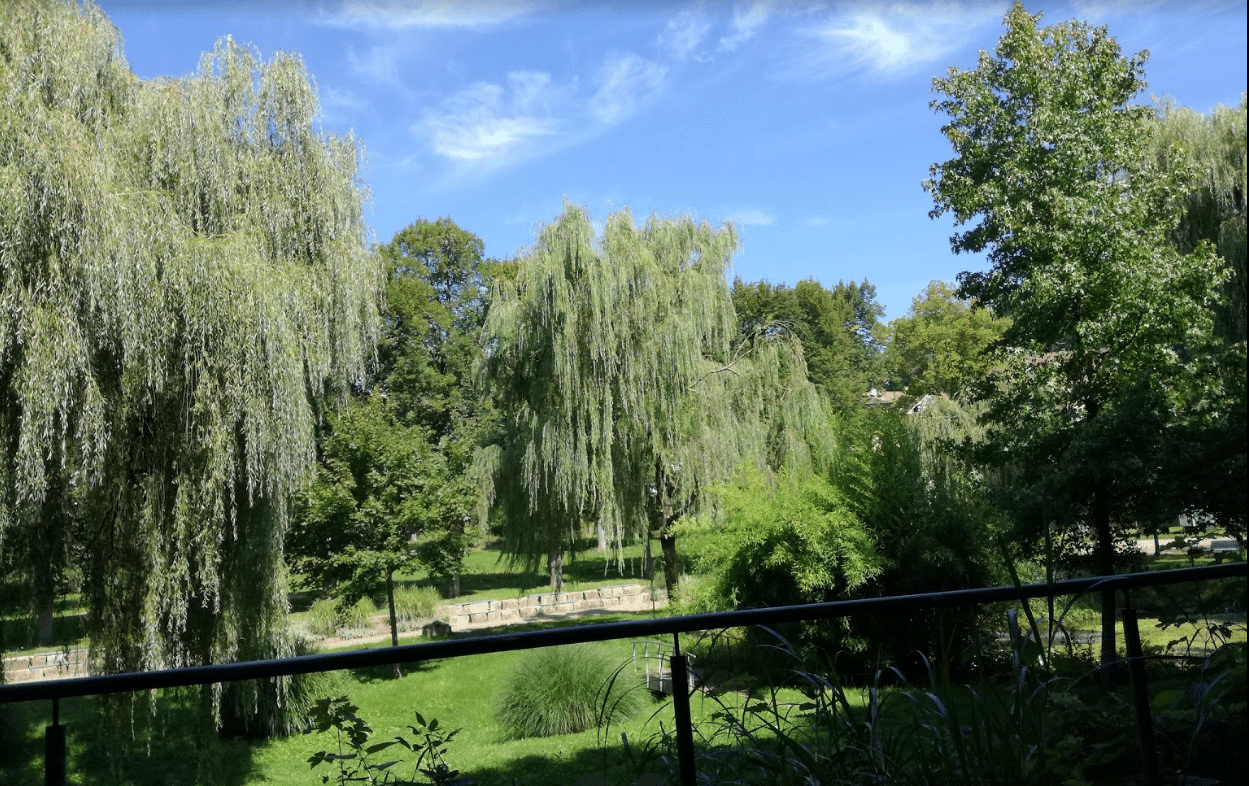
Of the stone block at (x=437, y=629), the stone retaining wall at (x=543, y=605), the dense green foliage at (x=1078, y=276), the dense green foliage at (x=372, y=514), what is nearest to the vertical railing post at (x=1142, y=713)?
the dense green foliage at (x=1078, y=276)

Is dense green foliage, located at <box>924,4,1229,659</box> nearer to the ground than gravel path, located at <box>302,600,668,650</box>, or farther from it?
farther from it

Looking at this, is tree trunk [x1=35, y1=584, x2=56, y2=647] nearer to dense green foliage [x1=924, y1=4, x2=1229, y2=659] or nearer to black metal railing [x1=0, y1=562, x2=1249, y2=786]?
black metal railing [x1=0, y1=562, x2=1249, y2=786]

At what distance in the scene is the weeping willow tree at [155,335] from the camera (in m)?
7.98

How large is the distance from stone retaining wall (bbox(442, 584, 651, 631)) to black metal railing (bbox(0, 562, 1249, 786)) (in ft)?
73.1

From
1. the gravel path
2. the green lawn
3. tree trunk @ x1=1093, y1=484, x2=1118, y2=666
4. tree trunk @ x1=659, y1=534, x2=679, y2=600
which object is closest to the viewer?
the green lawn

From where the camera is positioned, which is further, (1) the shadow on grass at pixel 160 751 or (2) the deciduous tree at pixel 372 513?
(2) the deciduous tree at pixel 372 513

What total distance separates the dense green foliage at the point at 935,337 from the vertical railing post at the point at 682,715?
28966mm

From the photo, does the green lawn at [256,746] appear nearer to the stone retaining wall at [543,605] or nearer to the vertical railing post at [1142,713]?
the vertical railing post at [1142,713]

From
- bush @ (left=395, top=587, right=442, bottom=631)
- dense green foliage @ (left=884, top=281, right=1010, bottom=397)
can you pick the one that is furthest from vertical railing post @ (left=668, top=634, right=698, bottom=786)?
dense green foliage @ (left=884, top=281, right=1010, bottom=397)

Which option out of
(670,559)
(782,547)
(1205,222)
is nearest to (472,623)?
(670,559)

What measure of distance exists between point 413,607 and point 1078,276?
615 inches

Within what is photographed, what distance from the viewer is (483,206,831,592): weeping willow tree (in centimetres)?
1650

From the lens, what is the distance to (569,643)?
64.4 inches

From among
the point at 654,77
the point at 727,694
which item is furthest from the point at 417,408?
the point at 727,694
